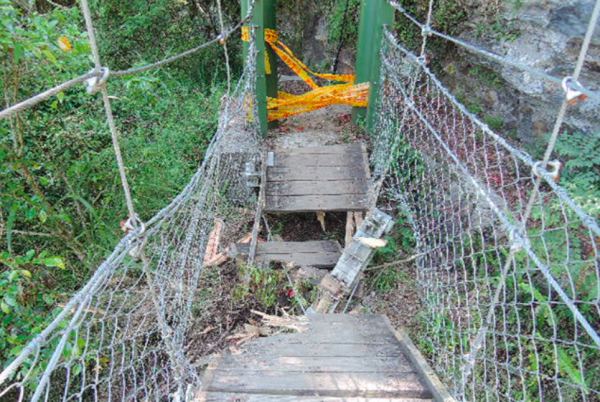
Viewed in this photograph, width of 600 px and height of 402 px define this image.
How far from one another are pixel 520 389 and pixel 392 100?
244cm

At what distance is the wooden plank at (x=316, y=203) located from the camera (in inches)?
132

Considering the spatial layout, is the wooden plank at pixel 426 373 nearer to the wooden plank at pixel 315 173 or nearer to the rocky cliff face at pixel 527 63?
the wooden plank at pixel 315 173

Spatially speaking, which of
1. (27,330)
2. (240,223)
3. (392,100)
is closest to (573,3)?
(392,100)

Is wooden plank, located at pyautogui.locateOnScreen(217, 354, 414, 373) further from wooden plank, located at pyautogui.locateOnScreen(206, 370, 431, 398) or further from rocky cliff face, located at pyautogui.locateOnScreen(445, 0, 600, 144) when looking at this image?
rocky cliff face, located at pyautogui.locateOnScreen(445, 0, 600, 144)

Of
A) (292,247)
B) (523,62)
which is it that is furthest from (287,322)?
(523,62)

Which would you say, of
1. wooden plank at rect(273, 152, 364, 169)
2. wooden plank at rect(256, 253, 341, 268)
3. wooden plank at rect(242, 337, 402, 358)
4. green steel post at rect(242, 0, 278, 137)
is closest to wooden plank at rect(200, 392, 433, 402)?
wooden plank at rect(242, 337, 402, 358)

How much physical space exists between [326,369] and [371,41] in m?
2.92

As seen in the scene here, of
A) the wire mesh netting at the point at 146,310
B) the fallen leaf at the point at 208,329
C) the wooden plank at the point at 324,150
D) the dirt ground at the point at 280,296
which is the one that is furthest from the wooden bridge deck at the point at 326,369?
the wooden plank at the point at 324,150

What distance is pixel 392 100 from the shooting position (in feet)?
11.7

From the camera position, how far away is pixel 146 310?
2.86 meters

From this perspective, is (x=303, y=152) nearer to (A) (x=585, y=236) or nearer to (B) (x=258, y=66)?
(B) (x=258, y=66)

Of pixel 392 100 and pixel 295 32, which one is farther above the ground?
pixel 295 32

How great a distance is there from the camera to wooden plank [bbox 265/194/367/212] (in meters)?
3.35

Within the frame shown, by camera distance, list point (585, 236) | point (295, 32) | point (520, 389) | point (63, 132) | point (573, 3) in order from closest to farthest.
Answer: point (520, 389)
point (585, 236)
point (63, 132)
point (573, 3)
point (295, 32)
